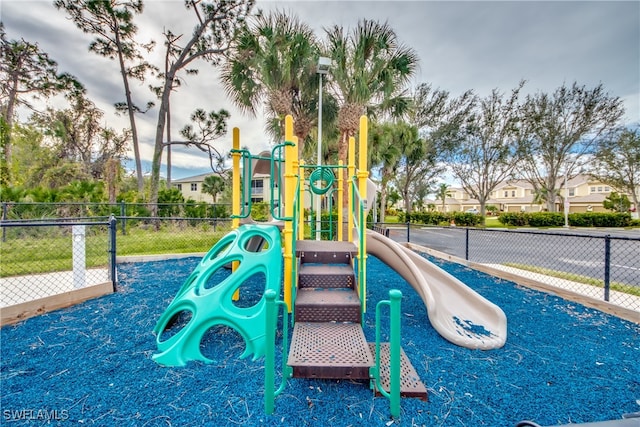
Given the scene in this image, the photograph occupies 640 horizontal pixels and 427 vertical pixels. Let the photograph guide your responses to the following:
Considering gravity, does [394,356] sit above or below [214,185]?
below

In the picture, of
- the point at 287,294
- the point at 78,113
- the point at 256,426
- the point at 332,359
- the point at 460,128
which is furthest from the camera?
the point at 460,128

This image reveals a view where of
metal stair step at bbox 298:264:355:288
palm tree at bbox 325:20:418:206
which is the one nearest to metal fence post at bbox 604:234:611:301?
metal stair step at bbox 298:264:355:288

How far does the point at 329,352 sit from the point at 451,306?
205 centimetres

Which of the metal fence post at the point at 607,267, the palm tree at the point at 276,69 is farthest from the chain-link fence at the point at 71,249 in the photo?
the metal fence post at the point at 607,267

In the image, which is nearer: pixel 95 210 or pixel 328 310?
pixel 328 310

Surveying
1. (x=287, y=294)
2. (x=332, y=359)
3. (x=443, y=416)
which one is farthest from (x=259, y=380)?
(x=443, y=416)

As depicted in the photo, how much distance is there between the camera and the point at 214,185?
30.7 m

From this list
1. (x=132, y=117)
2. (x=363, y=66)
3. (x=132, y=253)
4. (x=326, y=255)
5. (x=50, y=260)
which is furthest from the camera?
(x=132, y=117)

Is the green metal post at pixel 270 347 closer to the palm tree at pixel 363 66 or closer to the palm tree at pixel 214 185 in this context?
the palm tree at pixel 363 66

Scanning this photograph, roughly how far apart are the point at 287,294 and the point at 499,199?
66.0 metres

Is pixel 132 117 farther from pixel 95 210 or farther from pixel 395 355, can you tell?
pixel 395 355

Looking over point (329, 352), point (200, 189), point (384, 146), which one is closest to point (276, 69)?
point (329, 352)

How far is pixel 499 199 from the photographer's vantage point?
56438mm

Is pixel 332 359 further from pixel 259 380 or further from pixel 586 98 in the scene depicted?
pixel 586 98
